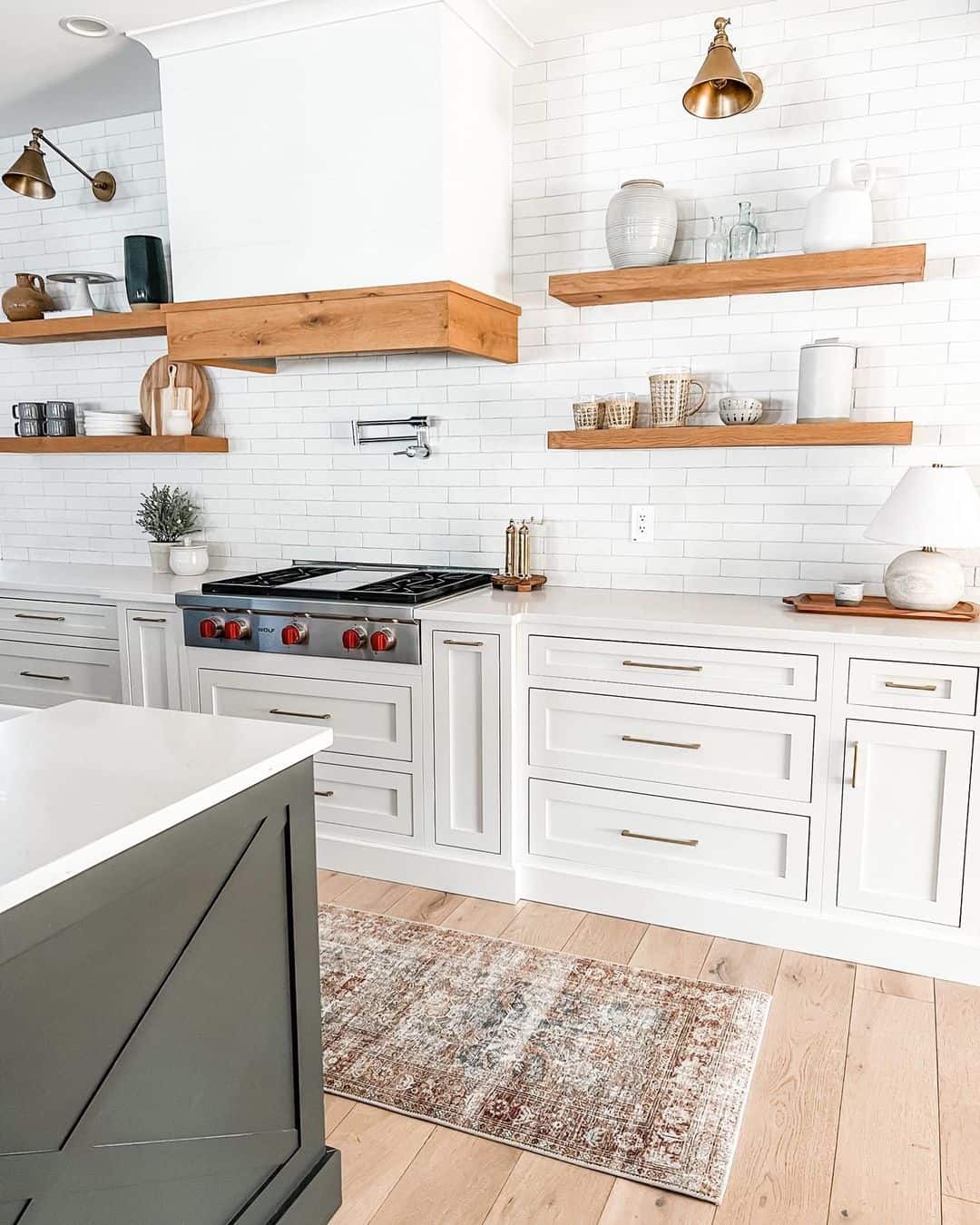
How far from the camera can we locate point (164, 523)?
4188mm

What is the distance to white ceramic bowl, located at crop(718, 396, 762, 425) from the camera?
10.4 feet

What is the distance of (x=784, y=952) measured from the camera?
9.43 ft

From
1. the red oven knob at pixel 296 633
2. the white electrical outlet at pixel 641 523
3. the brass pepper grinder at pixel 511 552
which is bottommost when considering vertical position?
the red oven knob at pixel 296 633

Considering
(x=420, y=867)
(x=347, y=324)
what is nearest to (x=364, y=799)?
(x=420, y=867)

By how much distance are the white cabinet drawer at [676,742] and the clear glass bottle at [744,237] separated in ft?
4.74

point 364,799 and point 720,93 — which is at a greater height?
point 720,93

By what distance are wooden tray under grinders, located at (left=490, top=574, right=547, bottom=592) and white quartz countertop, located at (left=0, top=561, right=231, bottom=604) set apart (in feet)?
3.55

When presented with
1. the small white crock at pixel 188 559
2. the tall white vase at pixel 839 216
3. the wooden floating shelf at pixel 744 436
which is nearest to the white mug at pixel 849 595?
the wooden floating shelf at pixel 744 436

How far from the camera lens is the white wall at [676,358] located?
3.05 meters

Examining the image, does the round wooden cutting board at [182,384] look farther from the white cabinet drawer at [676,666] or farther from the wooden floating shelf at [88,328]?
the white cabinet drawer at [676,666]

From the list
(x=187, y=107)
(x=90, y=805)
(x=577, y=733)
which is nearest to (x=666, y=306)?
(x=577, y=733)

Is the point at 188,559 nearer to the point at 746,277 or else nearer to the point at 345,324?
the point at 345,324

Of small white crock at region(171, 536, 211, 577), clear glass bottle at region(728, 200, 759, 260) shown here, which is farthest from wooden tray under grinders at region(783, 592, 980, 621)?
small white crock at region(171, 536, 211, 577)

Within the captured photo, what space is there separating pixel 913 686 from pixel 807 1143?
3.84 feet
